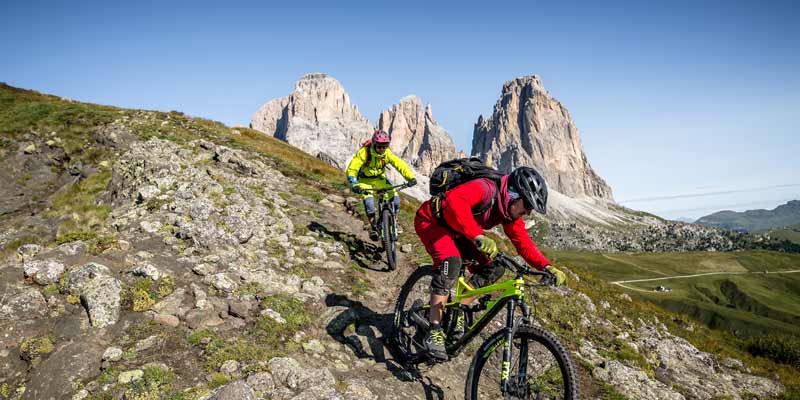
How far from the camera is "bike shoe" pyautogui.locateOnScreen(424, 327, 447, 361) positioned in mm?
6414

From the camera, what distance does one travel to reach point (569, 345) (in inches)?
412

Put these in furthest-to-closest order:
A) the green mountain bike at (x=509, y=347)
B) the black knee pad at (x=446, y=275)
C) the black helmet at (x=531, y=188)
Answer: the black knee pad at (x=446, y=275) → the black helmet at (x=531, y=188) → the green mountain bike at (x=509, y=347)

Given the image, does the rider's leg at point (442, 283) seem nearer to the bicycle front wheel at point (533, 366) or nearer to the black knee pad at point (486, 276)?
the black knee pad at point (486, 276)

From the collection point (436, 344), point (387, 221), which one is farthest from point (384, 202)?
point (436, 344)

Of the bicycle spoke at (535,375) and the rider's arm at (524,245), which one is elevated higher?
the rider's arm at (524,245)

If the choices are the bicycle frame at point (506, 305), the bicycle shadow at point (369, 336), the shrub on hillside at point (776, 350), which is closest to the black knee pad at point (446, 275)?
the bicycle frame at point (506, 305)

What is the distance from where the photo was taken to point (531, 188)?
5805 millimetres

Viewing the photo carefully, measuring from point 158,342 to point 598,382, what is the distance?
358 inches

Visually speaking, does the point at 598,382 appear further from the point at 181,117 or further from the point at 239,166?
the point at 181,117

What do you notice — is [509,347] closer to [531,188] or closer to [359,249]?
[531,188]

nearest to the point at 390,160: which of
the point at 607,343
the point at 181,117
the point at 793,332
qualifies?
the point at 607,343

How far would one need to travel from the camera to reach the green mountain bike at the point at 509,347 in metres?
5.01

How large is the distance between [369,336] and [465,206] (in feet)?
13.8

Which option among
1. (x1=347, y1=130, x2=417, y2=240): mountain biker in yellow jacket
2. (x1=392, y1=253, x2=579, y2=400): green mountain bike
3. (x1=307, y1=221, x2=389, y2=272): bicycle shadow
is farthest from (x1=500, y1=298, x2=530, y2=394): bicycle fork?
(x1=307, y1=221, x2=389, y2=272): bicycle shadow
